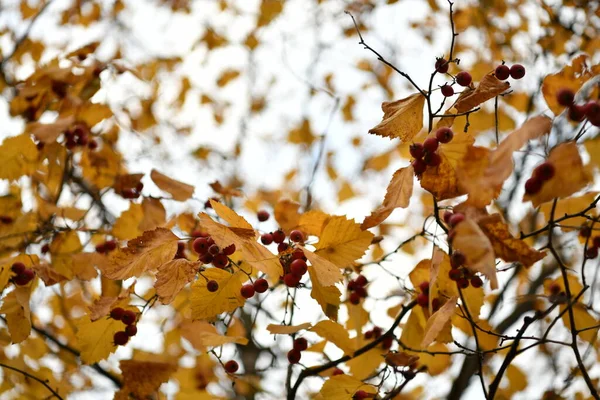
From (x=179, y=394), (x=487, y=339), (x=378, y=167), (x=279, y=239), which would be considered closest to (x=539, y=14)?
(x=378, y=167)

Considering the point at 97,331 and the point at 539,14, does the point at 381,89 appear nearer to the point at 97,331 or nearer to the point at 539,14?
the point at 539,14

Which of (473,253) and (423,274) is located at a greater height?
(423,274)

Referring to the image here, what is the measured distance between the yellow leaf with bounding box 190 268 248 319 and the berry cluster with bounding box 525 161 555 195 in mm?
950

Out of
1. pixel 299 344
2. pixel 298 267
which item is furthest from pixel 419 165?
pixel 299 344

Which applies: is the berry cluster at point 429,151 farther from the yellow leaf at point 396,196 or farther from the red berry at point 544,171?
the red berry at point 544,171

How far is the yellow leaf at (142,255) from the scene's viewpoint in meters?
1.81

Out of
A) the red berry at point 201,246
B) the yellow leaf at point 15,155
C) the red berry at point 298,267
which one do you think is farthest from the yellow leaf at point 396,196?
the yellow leaf at point 15,155

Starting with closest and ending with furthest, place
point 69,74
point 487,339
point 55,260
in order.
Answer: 1. point 487,339
2. point 55,260
3. point 69,74

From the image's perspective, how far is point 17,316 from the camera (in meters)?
2.11

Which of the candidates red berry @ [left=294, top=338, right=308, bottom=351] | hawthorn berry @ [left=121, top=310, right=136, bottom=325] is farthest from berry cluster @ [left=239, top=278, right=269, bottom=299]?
hawthorn berry @ [left=121, top=310, right=136, bottom=325]

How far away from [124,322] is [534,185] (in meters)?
1.53

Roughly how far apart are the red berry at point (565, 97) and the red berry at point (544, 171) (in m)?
0.23

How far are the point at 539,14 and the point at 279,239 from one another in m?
3.51

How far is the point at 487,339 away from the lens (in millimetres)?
2488
